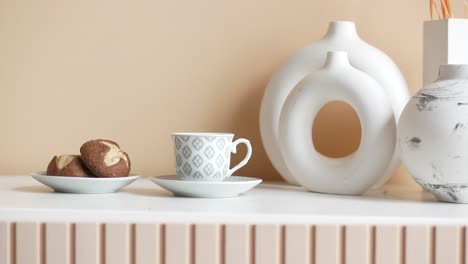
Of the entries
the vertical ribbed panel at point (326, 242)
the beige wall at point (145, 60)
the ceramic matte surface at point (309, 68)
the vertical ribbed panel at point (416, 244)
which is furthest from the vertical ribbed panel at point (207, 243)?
the beige wall at point (145, 60)

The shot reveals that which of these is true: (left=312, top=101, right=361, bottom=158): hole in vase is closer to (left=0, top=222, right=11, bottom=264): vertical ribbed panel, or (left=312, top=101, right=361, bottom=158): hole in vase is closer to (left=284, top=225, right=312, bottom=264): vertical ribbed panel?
(left=284, top=225, right=312, bottom=264): vertical ribbed panel

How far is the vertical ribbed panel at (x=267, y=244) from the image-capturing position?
34.7 inches

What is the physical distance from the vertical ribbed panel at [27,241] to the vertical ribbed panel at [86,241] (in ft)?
0.14

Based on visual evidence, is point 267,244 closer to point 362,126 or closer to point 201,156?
point 201,156

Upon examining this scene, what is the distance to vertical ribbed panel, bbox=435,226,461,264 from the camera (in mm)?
886

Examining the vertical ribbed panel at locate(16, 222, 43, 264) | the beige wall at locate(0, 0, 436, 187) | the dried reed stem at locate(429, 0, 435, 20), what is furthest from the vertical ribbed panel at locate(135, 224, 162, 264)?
the dried reed stem at locate(429, 0, 435, 20)

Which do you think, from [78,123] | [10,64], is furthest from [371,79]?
[10,64]

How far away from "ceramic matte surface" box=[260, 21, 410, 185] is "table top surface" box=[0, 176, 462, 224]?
0.48ft

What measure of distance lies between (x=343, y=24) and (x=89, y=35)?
427 mm

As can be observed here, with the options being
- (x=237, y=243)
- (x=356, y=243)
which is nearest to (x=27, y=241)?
(x=237, y=243)

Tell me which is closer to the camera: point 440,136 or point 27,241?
point 27,241

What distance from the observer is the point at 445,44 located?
1202 millimetres

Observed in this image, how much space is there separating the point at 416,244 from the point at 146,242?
0.98 ft

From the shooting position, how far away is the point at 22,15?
1346 millimetres
